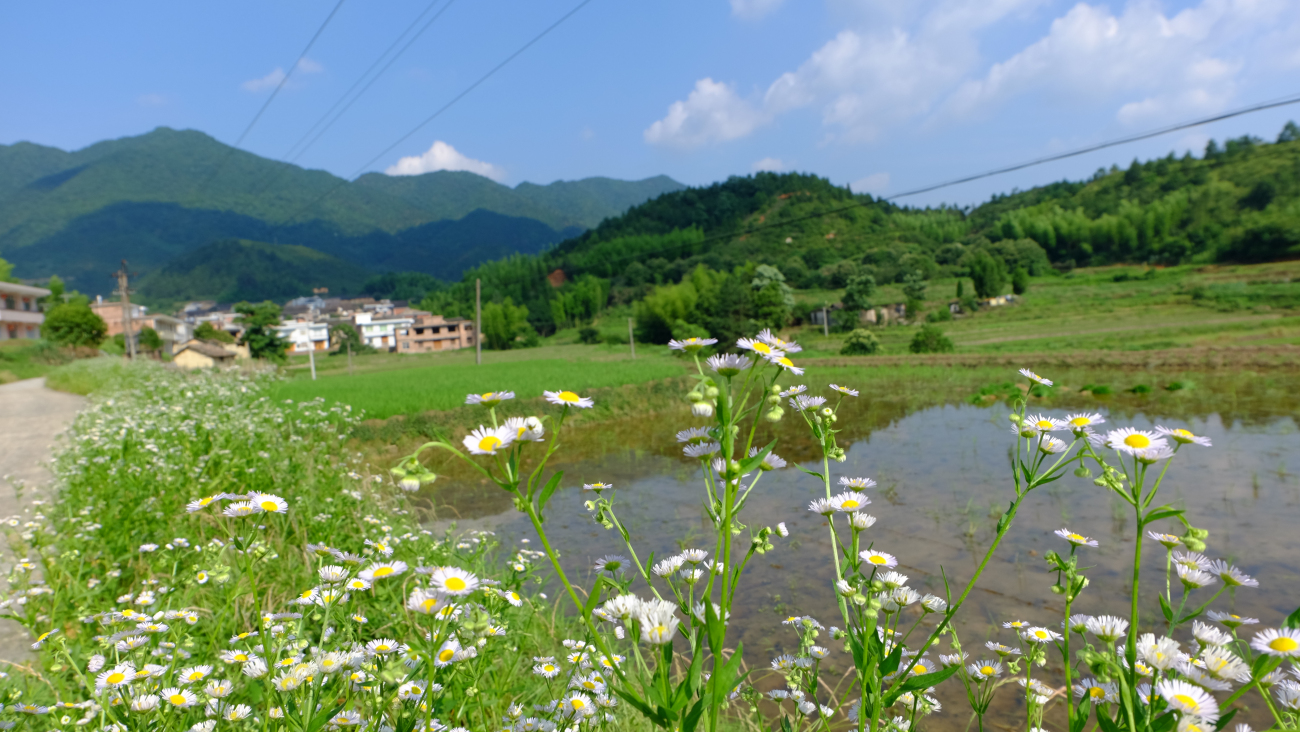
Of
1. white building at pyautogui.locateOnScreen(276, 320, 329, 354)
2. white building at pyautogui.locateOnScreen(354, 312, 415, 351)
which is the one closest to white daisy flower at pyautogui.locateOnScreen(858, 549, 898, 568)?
white building at pyautogui.locateOnScreen(354, 312, 415, 351)

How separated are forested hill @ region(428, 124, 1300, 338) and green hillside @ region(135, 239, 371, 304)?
339 ft

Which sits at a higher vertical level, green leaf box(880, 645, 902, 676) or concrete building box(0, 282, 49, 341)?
concrete building box(0, 282, 49, 341)

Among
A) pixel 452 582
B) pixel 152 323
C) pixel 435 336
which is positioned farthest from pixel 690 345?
pixel 152 323

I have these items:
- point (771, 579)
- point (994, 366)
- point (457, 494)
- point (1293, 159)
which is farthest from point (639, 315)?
point (1293, 159)

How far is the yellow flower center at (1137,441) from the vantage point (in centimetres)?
108

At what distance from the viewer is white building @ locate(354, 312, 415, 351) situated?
3374 inches

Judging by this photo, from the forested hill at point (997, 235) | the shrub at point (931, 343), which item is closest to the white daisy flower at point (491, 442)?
the shrub at point (931, 343)

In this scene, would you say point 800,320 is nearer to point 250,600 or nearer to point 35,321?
point 250,600

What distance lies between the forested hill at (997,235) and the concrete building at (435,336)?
20.8 feet

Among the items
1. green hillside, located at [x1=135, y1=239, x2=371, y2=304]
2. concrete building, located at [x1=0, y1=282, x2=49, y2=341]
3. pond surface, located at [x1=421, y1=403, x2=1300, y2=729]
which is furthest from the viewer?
green hillside, located at [x1=135, y1=239, x2=371, y2=304]

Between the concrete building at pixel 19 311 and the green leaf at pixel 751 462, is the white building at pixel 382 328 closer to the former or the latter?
the concrete building at pixel 19 311

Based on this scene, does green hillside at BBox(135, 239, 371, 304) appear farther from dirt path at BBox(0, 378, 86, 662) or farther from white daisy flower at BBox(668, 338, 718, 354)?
white daisy flower at BBox(668, 338, 718, 354)

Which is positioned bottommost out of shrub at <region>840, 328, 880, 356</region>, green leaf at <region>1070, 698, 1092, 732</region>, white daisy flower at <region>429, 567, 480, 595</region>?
shrub at <region>840, 328, 880, 356</region>

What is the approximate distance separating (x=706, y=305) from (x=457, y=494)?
3072cm
